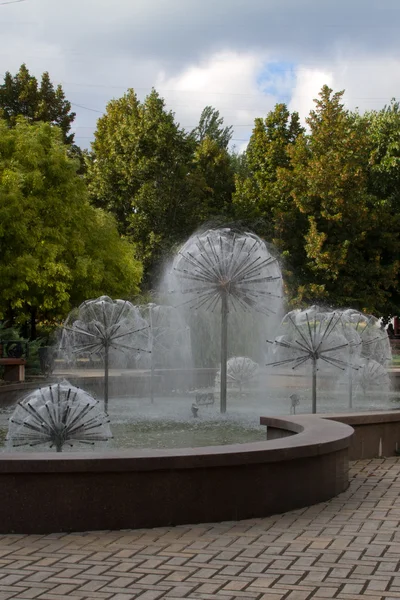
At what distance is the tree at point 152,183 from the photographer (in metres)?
41.6

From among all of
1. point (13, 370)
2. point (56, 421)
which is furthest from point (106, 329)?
point (13, 370)

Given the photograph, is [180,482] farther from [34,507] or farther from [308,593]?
[308,593]

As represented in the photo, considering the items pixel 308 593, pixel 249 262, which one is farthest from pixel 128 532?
pixel 249 262

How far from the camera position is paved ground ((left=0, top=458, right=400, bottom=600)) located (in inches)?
203

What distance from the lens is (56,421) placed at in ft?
28.0

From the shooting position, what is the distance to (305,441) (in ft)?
24.5

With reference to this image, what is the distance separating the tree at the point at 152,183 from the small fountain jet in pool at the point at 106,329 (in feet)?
54.8

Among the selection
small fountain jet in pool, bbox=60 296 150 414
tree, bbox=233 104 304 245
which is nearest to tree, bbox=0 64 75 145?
tree, bbox=233 104 304 245

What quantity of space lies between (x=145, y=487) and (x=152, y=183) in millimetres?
36144

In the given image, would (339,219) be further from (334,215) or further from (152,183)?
(152,183)

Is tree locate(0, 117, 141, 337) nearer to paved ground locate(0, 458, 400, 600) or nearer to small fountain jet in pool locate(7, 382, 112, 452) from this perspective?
small fountain jet in pool locate(7, 382, 112, 452)

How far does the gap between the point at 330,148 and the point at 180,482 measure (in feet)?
111

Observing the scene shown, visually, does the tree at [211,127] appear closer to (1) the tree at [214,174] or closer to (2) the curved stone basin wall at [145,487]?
(1) the tree at [214,174]

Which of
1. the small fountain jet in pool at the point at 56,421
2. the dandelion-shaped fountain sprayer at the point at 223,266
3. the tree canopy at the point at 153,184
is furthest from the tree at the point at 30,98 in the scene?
the small fountain jet in pool at the point at 56,421
